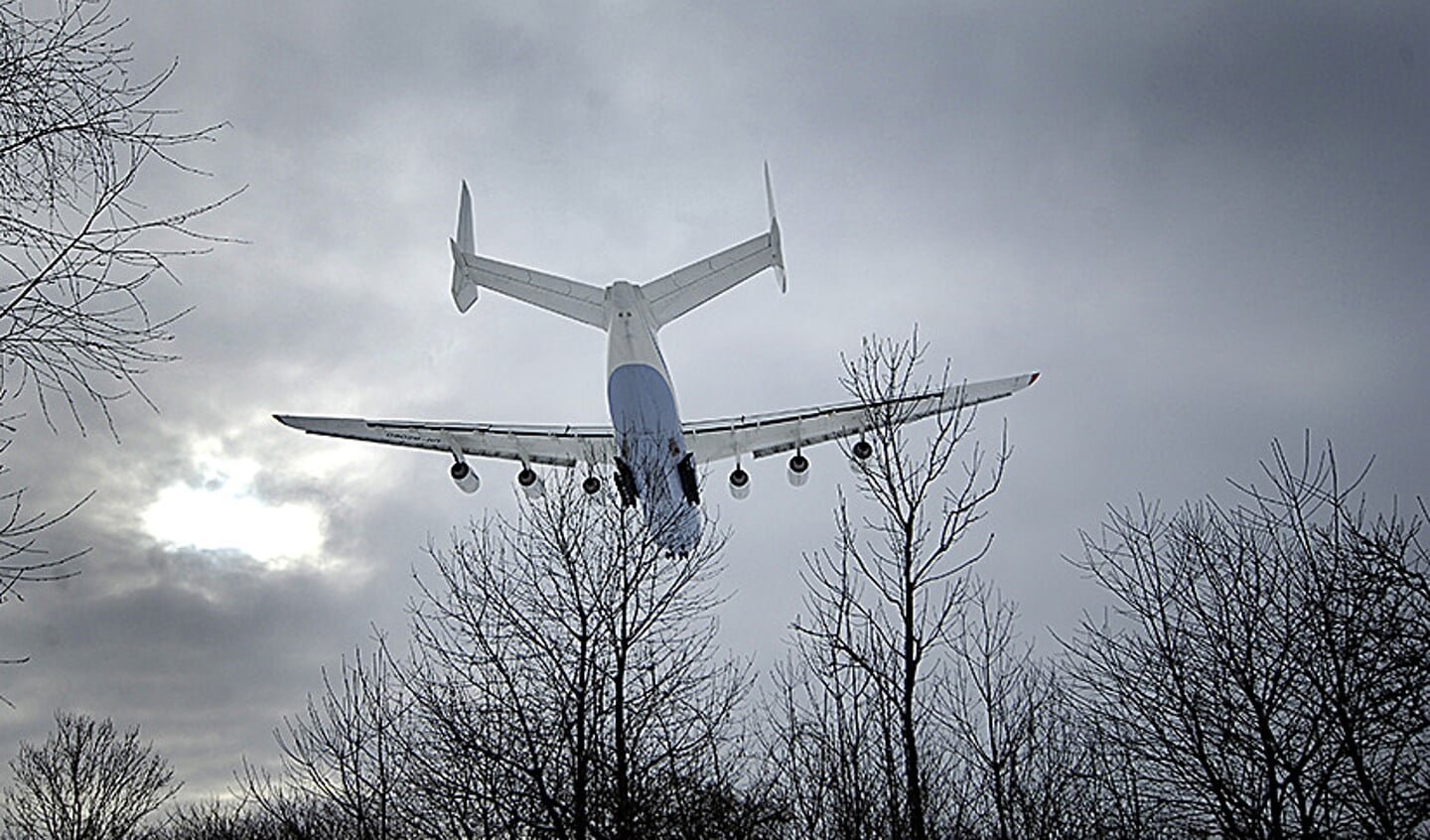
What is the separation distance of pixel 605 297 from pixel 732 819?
2254 centimetres

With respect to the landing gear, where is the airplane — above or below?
above

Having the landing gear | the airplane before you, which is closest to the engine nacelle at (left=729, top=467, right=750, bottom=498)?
the airplane

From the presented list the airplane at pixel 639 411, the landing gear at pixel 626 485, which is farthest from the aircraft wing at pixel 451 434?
the landing gear at pixel 626 485

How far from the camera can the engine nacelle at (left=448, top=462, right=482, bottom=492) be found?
118ft

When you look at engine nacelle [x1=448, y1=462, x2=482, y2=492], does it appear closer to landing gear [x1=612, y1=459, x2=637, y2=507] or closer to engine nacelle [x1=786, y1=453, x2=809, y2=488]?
engine nacelle [x1=786, y1=453, x2=809, y2=488]

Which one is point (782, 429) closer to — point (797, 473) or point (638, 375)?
point (797, 473)

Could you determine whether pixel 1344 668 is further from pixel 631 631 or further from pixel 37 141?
pixel 37 141

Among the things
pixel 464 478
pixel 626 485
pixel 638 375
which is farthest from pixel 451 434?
pixel 626 485

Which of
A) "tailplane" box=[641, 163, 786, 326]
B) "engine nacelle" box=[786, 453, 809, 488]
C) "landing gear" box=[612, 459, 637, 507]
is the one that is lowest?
"landing gear" box=[612, 459, 637, 507]

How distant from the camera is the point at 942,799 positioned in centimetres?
1803

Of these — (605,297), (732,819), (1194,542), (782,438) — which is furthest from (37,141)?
(782,438)

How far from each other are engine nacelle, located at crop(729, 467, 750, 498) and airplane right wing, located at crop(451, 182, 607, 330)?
760 cm

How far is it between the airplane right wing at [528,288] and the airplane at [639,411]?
0.03 m

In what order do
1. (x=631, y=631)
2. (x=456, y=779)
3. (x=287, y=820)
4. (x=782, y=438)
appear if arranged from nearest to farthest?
(x=456, y=779) → (x=631, y=631) → (x=287, y=820) → (x=782, y=438)
